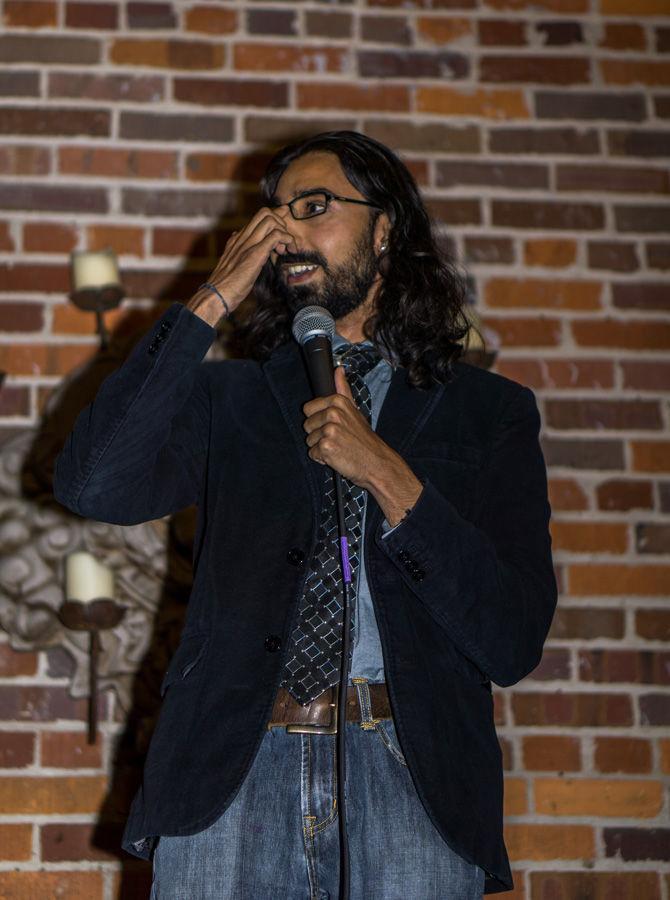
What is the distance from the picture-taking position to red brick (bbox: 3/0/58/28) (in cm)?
262

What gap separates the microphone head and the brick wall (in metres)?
1.02

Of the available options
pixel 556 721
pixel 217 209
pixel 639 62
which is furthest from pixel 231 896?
pixel 639 62

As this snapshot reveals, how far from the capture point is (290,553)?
149 centimetres

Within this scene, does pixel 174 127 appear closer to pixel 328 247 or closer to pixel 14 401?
pixel 14 401

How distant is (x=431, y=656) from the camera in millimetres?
1461

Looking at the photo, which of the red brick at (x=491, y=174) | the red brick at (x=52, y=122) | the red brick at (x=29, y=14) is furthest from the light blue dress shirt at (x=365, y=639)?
the red brick at (x=29, y=14)

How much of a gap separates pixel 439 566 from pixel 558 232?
1.38 meters

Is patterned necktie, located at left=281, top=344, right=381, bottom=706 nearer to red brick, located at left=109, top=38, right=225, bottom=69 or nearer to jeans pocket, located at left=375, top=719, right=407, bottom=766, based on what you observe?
jeans pocket, located at left=375, top=719, right=407, bottom=766

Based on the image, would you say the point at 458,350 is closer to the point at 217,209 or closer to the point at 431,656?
the point at 431,656

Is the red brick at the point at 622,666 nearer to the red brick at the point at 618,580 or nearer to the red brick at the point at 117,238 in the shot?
the red brick at the point at 618,580

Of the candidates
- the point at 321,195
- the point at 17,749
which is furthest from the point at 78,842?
the point at 321,195

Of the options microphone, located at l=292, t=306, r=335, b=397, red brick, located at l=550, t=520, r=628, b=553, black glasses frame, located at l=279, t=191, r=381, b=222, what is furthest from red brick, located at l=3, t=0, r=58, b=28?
red brick, located at l=550, t=520, r=628, b=553

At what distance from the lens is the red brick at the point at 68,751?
7.50ft

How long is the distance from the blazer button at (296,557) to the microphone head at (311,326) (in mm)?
256
